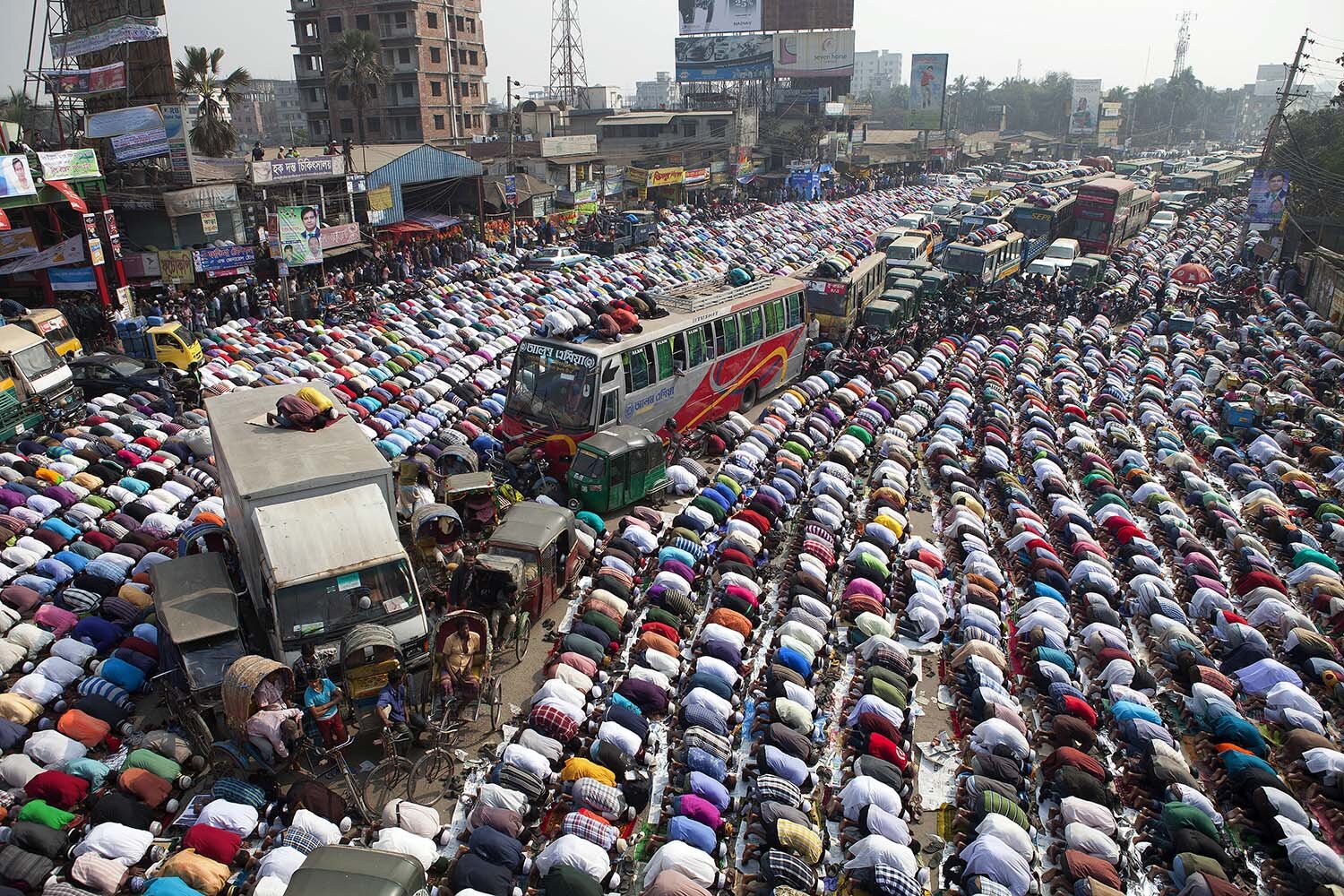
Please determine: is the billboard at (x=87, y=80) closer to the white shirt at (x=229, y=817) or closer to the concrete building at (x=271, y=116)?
the white shirt at (x=229, y=817)

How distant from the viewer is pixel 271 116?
128m

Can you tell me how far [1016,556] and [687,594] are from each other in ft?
18.8

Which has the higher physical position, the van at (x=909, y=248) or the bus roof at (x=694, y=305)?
the bus roof at (x=694, y=305)

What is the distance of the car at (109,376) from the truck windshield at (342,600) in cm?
1318

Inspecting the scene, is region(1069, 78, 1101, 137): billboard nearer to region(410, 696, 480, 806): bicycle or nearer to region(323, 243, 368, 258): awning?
region(323, 243, 368, 258): awning

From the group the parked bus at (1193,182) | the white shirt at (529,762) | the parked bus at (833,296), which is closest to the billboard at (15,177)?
the parked bus at (833,296)

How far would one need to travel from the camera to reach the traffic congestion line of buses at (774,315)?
16406 mm

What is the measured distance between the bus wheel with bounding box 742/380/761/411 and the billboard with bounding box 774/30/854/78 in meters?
61.0

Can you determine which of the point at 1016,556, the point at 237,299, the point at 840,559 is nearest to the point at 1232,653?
the point at 1016,556

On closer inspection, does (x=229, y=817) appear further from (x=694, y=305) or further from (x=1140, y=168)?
(x=1140, y=168)

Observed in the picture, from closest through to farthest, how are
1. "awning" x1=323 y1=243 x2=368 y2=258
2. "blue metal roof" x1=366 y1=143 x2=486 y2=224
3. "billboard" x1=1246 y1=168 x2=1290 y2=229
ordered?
"awning" x1=323 y1=243 x2=368 y2=258, "blue metal roof" x1=366 y1=143 x2=486 y2=224, "billboard" x1=1246 y1=168 x2=1290 y2=229

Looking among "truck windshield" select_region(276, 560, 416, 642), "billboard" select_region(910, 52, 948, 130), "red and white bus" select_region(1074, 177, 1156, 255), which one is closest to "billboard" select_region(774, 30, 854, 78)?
"billboard" select_region(910, 52, 948, 130)

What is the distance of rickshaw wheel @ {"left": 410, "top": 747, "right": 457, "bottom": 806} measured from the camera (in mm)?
9734

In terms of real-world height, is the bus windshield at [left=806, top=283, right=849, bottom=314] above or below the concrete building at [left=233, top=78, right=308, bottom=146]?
below
